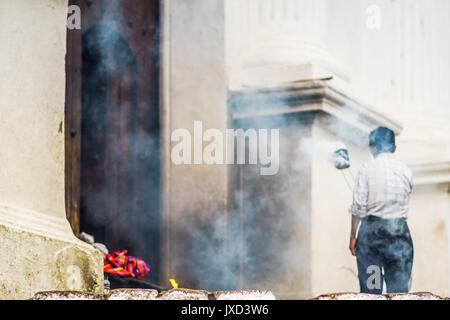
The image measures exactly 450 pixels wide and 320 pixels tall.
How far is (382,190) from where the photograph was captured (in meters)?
5.72

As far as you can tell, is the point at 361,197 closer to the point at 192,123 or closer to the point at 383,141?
the point at 383,141

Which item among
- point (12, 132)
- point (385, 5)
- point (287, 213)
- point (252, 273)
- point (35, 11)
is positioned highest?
point (385, 5)

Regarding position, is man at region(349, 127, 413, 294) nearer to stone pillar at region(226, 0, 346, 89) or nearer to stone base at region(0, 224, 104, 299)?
stone pillar at region(226, 0, 346, 89)

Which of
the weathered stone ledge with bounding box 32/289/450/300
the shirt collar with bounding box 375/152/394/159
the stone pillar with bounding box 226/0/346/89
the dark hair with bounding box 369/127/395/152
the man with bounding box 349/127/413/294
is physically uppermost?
the stone pillar with bounding box 226/0/346/89

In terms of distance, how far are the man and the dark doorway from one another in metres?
1.81

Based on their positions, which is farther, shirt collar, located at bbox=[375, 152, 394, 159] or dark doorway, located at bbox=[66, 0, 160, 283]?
dark doorway, located at bbox=[66, 0, 160, 283]

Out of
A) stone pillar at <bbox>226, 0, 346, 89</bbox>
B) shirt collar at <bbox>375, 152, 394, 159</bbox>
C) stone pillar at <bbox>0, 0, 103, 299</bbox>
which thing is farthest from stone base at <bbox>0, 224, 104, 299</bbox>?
stone pillar at <bbox>226, 0, 346, 89</bbox>

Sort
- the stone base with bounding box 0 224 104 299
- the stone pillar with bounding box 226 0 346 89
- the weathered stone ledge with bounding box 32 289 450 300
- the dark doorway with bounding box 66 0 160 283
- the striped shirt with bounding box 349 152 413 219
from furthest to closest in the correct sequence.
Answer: the stone pillar with bounding box 226 0 346 89
the dark doorway with bounding box 66 0 160 283
the striped shirt with bounding box 349 152 413 219
the stone base with bounding box 0 224 104 299
the weathered stone ledge with bounding box 32 289 450 300

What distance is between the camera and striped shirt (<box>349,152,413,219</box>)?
571 centimetres

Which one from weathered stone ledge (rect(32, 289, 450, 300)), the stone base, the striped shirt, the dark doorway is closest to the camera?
weathered stone ledge (rect(32, 289, 450, 300))

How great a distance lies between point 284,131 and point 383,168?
3.31 ft
